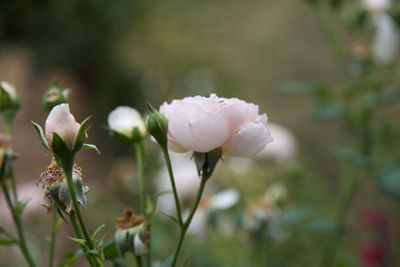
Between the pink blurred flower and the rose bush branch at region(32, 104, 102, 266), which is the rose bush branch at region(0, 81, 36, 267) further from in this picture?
the pink blurred flower

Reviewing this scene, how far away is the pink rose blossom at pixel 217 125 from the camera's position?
0.68 feet

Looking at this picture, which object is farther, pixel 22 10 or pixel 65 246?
pixel 22 10

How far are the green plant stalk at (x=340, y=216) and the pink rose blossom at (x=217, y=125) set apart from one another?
1.08 feet

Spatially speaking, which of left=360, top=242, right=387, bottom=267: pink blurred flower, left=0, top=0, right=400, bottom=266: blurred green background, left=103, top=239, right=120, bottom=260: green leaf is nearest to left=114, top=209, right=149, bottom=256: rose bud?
left=103, top=239, right=120, bottom=260: green leaf

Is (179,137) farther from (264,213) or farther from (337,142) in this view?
(337,142)

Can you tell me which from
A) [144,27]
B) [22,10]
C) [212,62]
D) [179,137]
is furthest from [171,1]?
[179,137]

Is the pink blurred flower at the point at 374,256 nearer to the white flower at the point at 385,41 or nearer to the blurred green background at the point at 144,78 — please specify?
the blurred green background at the point at 144,78

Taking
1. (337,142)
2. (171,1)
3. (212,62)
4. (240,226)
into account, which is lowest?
(337,142)

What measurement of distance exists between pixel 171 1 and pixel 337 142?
80 cm

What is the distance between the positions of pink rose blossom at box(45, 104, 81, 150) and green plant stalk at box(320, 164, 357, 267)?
14.9 inches

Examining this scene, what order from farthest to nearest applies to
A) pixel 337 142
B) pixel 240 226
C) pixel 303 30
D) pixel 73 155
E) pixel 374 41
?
1. pixel 303 30
2. pixel 337 142
3. pixel 374 41
4. pixel 240 226
5. pixel 73 155

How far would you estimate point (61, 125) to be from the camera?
7.5 inches

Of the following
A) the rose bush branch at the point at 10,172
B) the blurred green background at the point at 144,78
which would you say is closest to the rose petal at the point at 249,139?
the rose bush branch at the point at 10,172

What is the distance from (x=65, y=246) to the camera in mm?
870
